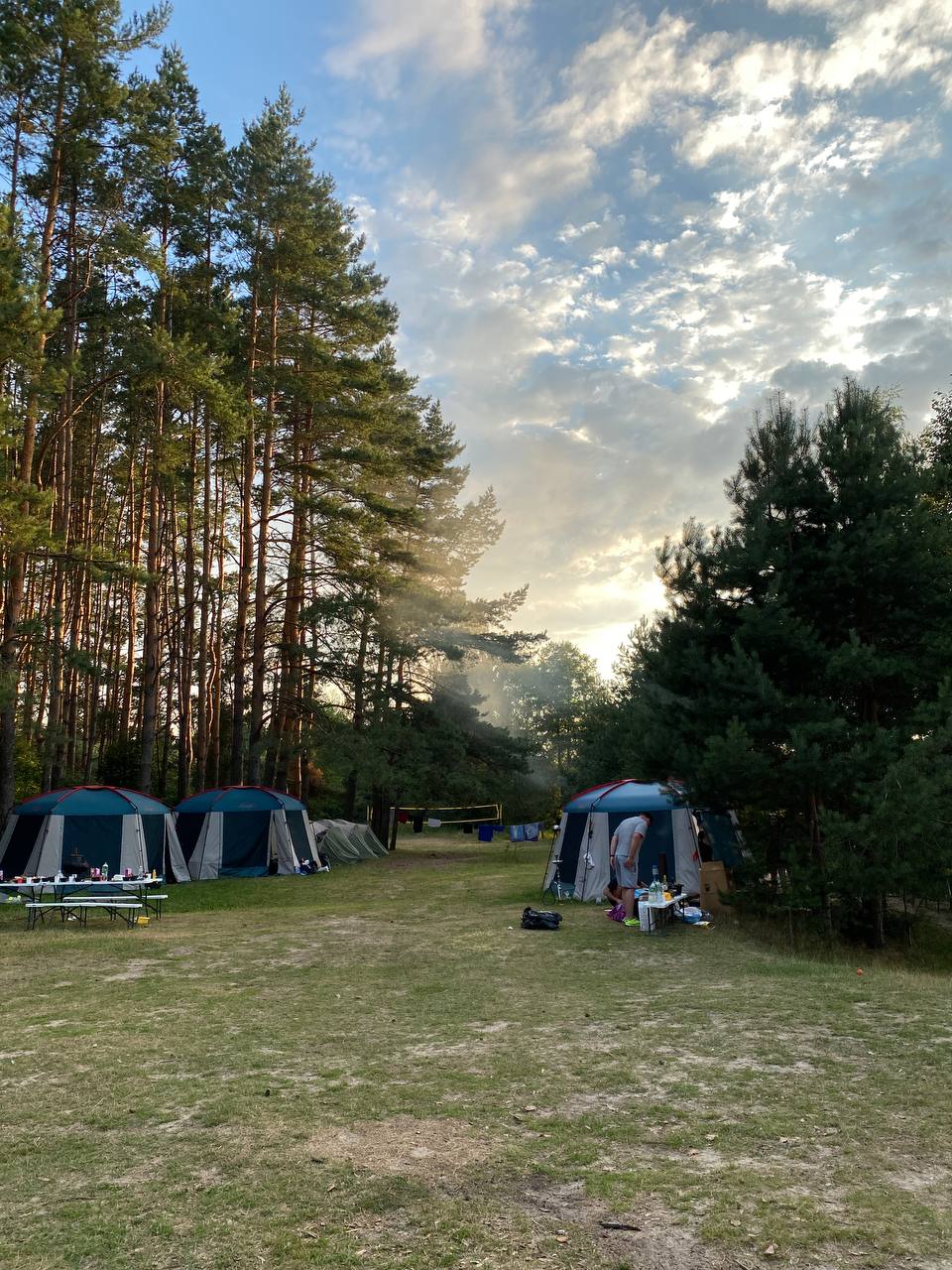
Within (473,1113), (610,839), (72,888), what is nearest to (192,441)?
(72,888)

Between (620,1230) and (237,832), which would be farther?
(237,832)

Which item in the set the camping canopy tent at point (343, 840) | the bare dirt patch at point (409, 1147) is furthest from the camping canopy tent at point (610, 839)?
the camping canopy tent at point (343, 840)

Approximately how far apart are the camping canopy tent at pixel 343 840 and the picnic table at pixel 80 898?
10.5 meters

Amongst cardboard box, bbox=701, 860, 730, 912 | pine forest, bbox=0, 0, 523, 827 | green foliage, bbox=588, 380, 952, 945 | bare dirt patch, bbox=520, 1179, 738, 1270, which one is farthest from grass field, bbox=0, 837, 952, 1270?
pine forest, bbox=0, 0, 523, 827

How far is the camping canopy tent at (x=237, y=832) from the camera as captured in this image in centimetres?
2103

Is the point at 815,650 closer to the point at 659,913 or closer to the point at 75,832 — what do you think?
the point at 659,913

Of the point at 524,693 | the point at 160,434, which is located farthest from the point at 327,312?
the point at 524,693

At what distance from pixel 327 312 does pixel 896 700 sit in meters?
19.8

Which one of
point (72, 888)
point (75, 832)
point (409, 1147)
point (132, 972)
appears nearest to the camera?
point (409, 1147)

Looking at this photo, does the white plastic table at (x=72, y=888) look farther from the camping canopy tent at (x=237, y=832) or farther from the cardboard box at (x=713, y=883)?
the cardboard box at (x=713, y=883)

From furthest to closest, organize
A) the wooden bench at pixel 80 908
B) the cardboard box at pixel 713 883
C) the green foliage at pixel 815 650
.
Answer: the cardboard box at pixel 713 883 → the wooden bench at pixel 80 908 → the green foliage at pixel 815 650

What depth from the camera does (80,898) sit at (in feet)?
41.5

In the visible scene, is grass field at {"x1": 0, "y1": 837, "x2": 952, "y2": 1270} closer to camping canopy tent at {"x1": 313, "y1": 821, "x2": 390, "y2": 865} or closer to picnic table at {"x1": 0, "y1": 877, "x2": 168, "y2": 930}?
picnic table at {"x1": 0, "y1": 877, "x2": 168, "y2": 930}

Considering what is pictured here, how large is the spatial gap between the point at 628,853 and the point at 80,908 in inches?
335
